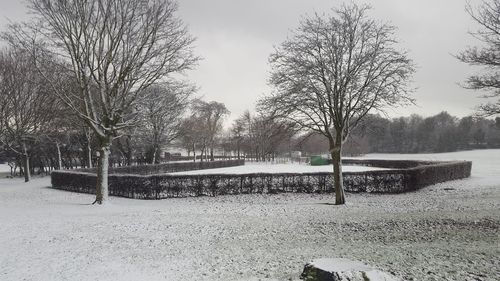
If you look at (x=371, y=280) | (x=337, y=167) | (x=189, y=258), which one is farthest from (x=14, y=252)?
(x=337, y=167)

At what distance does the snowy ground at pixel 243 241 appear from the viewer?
716cm

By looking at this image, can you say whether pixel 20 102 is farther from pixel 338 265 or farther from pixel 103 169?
pixel 338 265

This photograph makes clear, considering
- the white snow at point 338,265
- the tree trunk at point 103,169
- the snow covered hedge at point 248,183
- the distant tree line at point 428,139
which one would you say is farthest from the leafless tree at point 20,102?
the distant tree line at point 428,139

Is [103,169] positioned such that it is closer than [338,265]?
No

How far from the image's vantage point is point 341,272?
15.9ft

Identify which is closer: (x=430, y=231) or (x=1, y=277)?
(x=1, y=277)

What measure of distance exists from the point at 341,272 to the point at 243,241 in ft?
16.5

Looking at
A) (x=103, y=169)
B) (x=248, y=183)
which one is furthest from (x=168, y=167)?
(x=103, y=169)

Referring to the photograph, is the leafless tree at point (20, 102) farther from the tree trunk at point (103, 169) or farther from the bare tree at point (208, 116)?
the bare tree at point (208, 116)

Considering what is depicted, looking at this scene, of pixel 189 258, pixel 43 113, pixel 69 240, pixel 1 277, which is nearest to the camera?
pixel 1 277

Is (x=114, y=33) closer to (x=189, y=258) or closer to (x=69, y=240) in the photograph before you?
(x=69, y=240)

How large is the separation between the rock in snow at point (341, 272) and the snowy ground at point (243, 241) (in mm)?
1658

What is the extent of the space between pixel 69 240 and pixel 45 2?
452 inches

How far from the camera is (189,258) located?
8102mm
